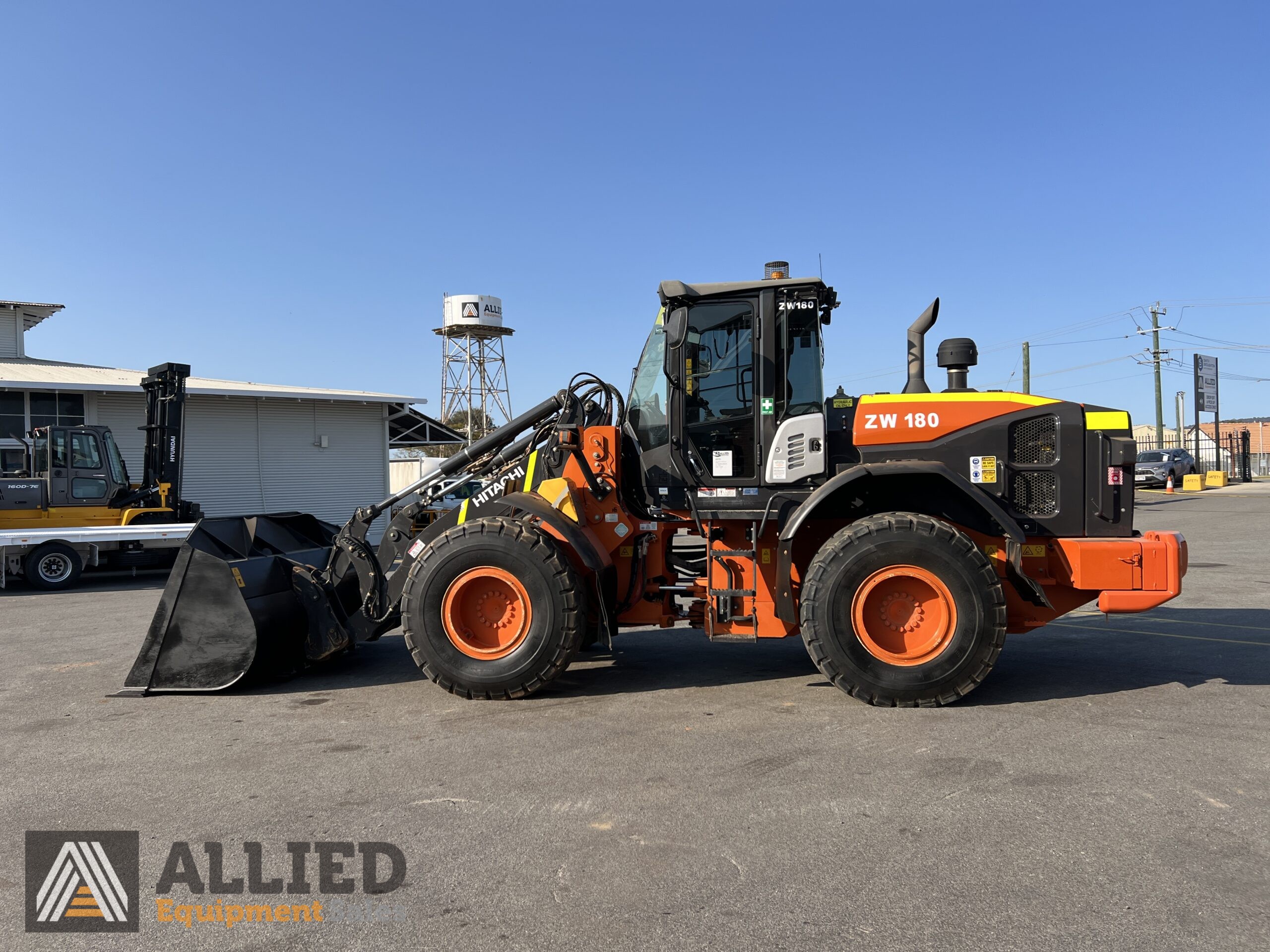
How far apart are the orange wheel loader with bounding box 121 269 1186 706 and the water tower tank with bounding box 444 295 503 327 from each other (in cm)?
3721

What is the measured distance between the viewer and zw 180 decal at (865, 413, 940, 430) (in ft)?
20.4

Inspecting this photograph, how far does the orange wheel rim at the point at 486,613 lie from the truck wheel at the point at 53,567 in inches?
457

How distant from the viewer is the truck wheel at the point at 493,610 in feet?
19.9


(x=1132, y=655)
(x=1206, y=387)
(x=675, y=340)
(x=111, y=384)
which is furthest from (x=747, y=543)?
(x=1206, y=387)

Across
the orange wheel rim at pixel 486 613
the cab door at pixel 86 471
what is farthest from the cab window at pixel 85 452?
the orange wheel rim at pixel 486 613

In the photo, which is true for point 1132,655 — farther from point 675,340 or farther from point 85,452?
point 85,452

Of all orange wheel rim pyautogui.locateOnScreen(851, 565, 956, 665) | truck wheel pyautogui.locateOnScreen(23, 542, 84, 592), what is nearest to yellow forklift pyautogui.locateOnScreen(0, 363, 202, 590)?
truck wheel pyautogui.locateOnScreen(23, 542, 84, 592)

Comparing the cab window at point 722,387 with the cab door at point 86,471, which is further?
the cab door at point 86,471

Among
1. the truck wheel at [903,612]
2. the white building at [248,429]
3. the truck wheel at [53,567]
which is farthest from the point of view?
the white building at [248,429]

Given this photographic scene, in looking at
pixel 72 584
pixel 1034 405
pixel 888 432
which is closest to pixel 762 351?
pixel 888 432

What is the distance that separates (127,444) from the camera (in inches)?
900

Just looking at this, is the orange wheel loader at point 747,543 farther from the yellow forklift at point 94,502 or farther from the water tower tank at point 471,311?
the water tower tank at point 471,311

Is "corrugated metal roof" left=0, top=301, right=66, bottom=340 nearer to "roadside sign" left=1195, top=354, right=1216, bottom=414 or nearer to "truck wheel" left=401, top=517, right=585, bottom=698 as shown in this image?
"truck wheel" left=401, top=517, right=585, bottom=698

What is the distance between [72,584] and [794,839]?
14877mm
